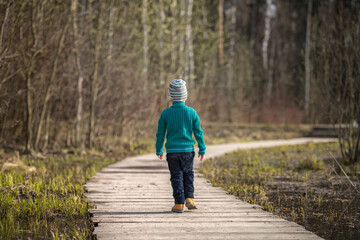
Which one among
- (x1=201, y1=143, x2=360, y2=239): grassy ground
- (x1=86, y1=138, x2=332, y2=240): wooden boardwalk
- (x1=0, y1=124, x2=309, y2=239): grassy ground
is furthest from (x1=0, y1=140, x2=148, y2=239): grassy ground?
(x1=201, y1=143, x2=360, y2=239): grassy ground

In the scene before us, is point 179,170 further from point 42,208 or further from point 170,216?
point 42,208

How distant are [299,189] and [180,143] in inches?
142

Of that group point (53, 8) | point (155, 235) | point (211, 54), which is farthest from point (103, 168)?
point (211, 54)

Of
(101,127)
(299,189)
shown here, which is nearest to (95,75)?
(101,127)

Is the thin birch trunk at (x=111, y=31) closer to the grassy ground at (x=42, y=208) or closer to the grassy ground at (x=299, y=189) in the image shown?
the grassy ground at (x=299, y=189)

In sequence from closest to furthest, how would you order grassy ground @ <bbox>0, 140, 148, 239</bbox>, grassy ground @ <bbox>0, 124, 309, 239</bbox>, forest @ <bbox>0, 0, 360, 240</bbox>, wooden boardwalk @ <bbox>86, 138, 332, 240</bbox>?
1. wooden boardwalk @ <bbox>86, 138, 332, 240</bbox>
2. grassy ground @ <bbox>0, 140, 148, 239</bbox>
3. grassy ground @ <bbox>0, 124, 309, 239</bbox>
4. forest @ <bbox>0, 0, 360, 240</bbox>

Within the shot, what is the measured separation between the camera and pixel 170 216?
551cm

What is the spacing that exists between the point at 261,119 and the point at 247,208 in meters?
24.3

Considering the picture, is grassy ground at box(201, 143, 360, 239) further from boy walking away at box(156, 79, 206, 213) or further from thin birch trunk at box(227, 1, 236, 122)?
thin birch trunk at box(227, 1, 236, 122)

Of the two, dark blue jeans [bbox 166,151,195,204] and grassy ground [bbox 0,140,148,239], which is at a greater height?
dark blue jeans [bbox 166,151,195,204]

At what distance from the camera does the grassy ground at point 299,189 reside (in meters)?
5.71

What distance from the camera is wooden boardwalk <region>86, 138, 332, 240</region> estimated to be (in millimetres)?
4656

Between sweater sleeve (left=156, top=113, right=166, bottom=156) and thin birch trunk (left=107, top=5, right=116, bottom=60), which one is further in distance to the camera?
thin birch trunk (left=107, top=5, right=116, bottom=60)

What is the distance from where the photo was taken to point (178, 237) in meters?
4.50
